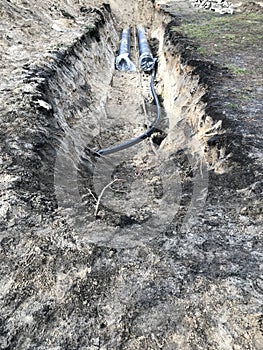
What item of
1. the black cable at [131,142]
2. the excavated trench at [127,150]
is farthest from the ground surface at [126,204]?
the black cable at [131,142]

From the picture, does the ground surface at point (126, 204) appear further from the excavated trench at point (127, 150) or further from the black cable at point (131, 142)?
the black cable at point (131, 142)

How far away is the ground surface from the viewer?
2.44 meters

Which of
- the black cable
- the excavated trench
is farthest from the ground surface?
the black cable

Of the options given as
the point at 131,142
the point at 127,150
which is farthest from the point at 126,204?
the point at 131,142

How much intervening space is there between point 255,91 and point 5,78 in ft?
18.4

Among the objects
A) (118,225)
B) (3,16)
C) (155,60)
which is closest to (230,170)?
(118,225)

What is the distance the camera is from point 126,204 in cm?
470

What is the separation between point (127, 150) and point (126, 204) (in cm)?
273

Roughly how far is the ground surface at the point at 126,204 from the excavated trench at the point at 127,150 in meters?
0.03

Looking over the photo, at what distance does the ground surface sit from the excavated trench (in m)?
0.03

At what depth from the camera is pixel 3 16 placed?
8.26 meters

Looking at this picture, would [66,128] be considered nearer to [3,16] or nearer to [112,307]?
[112,307]

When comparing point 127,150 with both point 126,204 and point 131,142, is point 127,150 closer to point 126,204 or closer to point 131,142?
point 131,142

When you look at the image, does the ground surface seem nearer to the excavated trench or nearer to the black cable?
the excavated trench
